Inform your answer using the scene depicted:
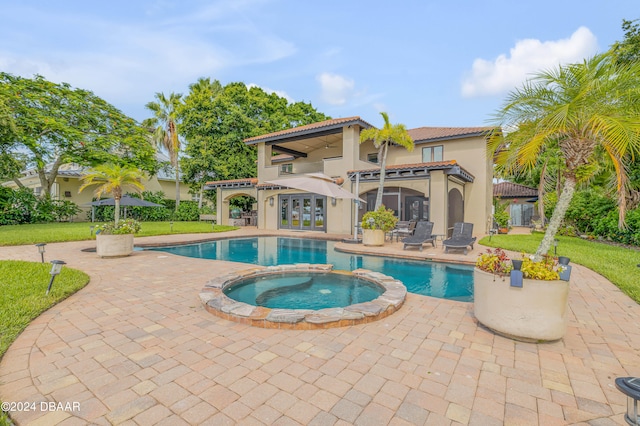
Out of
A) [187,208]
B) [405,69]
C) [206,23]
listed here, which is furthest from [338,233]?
[187,208]

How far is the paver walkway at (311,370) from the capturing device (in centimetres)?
231

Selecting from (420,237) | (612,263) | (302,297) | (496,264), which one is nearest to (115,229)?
(302,297)

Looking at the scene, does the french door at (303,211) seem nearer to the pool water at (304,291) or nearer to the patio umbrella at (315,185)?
the patio umbrella at (315,185)

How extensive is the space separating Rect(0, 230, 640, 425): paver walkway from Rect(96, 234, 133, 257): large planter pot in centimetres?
482

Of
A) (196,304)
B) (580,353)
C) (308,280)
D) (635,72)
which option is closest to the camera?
(580,353)

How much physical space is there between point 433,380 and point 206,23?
12.8m

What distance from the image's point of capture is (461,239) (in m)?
10.8

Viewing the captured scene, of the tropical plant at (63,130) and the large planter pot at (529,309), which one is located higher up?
the tropical plant at (63,130)

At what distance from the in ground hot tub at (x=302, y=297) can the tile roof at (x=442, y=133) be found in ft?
41.6

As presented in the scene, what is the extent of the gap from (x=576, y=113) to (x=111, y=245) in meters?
11.4

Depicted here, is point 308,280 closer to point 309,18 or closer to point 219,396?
point 219,396

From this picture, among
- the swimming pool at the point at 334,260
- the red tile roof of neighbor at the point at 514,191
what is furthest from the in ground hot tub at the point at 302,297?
A: the red tile roof of neighbor at the point at 514,191

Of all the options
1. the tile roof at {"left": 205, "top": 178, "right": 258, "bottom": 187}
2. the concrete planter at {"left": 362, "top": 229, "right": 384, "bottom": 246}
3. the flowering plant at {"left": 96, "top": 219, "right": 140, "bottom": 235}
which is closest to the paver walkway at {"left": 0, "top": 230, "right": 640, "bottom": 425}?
the flowering plant at {"left": 96, "top": 219, "right": 140, "bottom": 235}

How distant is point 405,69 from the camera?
13.8 metres
